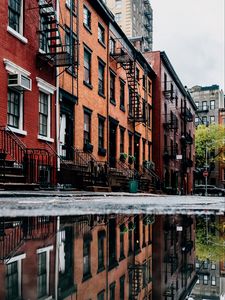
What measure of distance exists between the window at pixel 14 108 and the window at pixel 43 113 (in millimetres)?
1802

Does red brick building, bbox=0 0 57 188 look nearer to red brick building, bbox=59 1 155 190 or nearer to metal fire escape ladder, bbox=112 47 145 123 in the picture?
red brick building, bbox=59 1 155 190

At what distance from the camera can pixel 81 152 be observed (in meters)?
21.3

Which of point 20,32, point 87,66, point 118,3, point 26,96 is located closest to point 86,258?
point 26,96

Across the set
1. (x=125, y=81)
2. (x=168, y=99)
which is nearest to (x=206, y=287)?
(x=125, y=81)

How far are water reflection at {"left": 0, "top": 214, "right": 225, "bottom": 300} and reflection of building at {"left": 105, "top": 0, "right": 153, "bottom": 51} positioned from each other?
70.8m

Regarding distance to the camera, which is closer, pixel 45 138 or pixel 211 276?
pixel 211 276

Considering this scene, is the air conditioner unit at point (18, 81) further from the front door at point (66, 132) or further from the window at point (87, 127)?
the window at point (87, 127)

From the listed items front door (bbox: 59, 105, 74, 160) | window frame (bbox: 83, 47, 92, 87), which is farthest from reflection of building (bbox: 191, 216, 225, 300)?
A: window frame (bbox: 83, 47, 92, 87)

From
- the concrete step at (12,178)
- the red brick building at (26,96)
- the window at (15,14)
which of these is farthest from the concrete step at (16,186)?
the window at (15,14)

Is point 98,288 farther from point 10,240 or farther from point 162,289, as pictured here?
point 10,240

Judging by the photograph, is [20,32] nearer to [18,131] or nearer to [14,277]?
[18,131]

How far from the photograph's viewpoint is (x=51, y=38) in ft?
58.3

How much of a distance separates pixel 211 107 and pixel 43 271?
93600 mm

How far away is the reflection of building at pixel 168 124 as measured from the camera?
132ft
